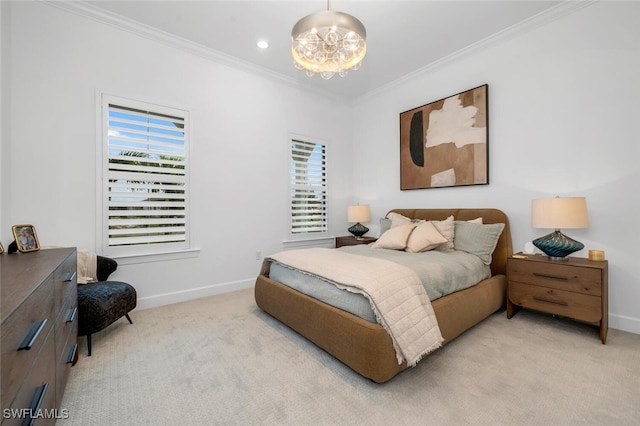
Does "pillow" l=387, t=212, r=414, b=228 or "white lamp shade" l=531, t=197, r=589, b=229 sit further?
"pillow" l=387, t=212, r=414, b=228

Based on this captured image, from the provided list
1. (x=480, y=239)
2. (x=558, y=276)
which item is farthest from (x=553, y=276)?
(x=480, y=239)

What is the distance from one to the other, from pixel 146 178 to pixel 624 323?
478 cm

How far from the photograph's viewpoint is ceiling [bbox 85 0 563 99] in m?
2.64

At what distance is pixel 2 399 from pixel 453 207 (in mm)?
3898

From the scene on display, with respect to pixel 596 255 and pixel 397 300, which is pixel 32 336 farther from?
pixel 596 255

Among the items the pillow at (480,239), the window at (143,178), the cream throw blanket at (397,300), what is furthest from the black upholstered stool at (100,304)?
the pillow at (480,239)

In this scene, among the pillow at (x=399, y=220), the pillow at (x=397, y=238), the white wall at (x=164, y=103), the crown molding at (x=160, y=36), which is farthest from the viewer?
the pillow at (x=399, y=220)

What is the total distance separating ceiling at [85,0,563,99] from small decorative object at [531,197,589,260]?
1.94 meters

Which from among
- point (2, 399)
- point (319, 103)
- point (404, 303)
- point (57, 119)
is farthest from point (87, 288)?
point (319, 103)

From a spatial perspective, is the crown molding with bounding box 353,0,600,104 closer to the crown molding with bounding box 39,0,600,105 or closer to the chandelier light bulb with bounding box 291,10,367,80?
the crown molding with bounding box 39,0,600,105

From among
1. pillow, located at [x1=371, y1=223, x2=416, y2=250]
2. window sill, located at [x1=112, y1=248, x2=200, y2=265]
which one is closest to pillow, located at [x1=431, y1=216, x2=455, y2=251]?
pillow, located at [x1=371, y1=223, x2=416, y2=250]

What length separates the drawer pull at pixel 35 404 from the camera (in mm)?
930

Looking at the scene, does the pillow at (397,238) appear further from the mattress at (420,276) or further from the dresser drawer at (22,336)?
Result: the dresser drawer at (22,336)

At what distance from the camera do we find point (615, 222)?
2.45m
